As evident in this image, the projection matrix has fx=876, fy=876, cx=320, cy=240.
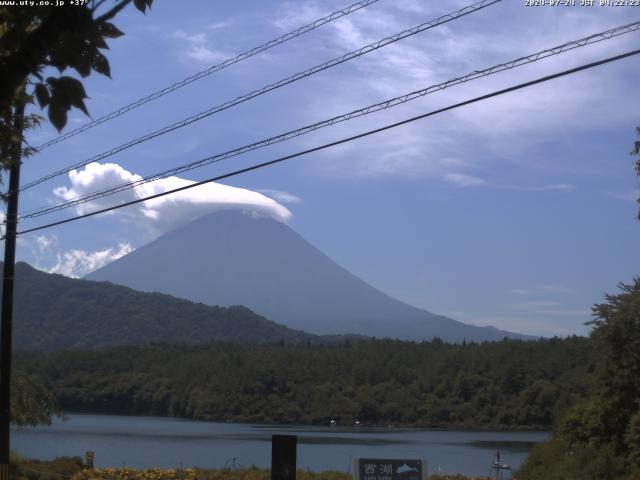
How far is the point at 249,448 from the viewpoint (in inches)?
1596

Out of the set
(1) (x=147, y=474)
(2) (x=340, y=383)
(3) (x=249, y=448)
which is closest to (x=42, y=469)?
(1) (x=147, y=474)

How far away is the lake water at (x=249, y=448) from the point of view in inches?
1287

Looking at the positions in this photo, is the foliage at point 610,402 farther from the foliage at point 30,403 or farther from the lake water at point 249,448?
the foliage at point 30,403

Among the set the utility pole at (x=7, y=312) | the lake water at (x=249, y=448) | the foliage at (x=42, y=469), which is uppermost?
the utility pole at (x=7, y=312)

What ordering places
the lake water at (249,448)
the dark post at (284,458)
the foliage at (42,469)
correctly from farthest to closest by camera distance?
1. the lake water at (249,448)
2. the foliage at (42,469)
3. the dark post at (284,458)

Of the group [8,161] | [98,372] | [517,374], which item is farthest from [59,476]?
[98,372]

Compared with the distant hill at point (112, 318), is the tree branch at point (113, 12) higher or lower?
lower

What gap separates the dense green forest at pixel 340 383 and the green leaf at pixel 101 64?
46877mm

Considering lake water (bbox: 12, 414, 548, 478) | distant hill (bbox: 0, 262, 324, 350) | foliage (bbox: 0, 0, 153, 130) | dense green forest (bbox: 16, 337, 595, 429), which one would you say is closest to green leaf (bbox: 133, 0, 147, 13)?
foliage (bbox: 0, 0, 153, 130)

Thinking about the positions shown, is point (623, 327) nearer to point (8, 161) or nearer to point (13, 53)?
point (8, 161)

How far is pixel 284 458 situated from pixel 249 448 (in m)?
31.9

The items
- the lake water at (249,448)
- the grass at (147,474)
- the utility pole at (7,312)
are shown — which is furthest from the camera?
the lake water at (249,448)

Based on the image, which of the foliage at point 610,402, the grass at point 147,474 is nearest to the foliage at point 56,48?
the grass at point 147,474

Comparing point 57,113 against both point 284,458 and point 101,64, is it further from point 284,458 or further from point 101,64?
point 284,458
